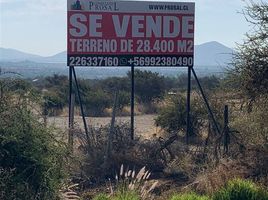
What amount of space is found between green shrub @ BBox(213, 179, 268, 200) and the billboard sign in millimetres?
8661

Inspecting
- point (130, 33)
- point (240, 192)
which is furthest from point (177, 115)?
point (240, 192)

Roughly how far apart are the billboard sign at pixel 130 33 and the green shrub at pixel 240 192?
8.66 m

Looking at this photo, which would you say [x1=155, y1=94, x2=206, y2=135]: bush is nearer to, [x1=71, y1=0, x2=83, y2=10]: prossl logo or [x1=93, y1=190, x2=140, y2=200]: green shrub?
[x1=71, y1=0, x2=83, y2=10]: prossl logo

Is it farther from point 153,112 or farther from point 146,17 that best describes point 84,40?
point 153,112

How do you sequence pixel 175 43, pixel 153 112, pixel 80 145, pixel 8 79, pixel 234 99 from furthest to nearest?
pixel 153 112, pixel 175 43, pixel 234 99, pixel 80 145, pixel 8 79

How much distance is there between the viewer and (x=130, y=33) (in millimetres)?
19297

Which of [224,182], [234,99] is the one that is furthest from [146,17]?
Answer: [224,182]

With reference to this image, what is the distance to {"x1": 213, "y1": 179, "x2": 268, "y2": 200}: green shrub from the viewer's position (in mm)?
10747

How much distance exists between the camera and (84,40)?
1884 cm

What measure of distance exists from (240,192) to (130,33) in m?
9.26

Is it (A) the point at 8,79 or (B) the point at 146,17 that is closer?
(A) the point at 8,79

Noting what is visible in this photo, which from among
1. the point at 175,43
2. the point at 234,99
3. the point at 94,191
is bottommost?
the point at 94,191

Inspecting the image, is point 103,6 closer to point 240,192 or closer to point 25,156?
point 240,192

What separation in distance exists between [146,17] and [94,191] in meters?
7.02
